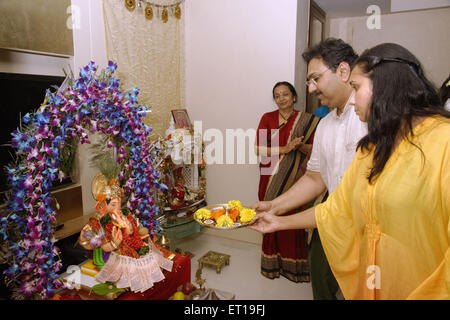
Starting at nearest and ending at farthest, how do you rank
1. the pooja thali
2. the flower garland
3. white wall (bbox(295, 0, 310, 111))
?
1. the flower garland
2. the pooja thali
3. white wall (bbox(295, 0, 310, 111))

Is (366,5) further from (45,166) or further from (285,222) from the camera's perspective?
(45,166)

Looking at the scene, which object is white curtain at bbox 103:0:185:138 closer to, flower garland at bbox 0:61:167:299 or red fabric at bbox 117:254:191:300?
flower garland at bbox 0:61:167:299

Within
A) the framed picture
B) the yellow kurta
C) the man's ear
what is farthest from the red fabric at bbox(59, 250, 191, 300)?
the framed picture

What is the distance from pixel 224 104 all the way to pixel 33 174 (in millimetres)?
2697

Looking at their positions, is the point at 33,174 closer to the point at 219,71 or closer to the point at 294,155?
the point at 294,155

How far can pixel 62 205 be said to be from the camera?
2533 mm

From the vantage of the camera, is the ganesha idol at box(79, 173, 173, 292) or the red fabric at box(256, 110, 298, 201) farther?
the red fabric at box(256, 110, 298, 201)

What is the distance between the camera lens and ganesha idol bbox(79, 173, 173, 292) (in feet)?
5.80

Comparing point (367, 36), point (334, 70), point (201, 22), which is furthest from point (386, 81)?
point (367, 36)

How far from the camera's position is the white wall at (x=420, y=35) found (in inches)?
158

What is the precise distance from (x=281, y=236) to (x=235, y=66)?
1.94 metres

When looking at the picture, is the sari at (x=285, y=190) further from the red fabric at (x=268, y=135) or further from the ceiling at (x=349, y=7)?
the ceiling at (x=349, y=7)

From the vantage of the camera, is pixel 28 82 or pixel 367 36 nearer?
pixel 28 82

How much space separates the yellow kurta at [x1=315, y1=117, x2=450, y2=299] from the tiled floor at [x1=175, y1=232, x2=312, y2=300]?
159 cm
